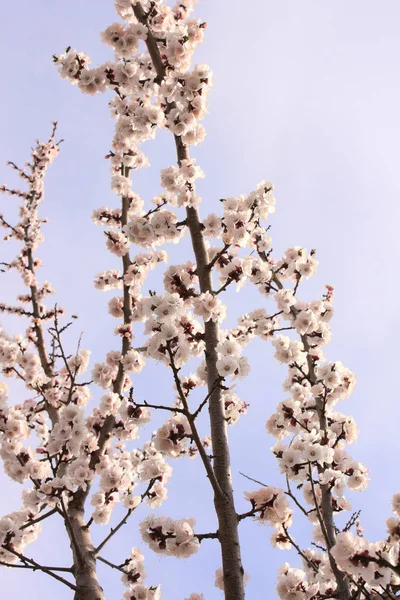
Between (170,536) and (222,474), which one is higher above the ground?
(222,474)

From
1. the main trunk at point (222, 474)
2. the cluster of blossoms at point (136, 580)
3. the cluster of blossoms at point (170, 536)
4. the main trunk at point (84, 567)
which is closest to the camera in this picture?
the main trunk at point (222, 474)

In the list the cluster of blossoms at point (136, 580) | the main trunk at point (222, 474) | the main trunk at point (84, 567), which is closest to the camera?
the main trunk at point (222, 474)

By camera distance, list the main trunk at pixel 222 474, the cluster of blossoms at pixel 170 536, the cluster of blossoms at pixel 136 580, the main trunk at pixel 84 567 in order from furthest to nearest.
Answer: the cluster of blossoms at pixel 136 580 < the main trunk at pixel 84 567 < the cluster of blossoms at pixel 170 536 < the main trunk at pixel 222 474

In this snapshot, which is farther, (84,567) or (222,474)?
(84,567)

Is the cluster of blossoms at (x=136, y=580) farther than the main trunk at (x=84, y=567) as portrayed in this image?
Yes

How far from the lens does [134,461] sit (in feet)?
27.5

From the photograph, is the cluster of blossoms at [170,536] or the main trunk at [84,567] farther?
the main trunk at [84,567]

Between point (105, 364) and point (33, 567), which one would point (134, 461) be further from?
point (33, 567)

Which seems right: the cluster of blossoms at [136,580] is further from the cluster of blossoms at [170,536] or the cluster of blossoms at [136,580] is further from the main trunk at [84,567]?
the cluster of blossoms at [170,536]

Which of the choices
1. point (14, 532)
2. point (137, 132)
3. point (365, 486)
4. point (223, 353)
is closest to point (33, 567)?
point (14, 532)

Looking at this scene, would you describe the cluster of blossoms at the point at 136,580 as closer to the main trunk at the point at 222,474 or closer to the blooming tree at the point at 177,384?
the blooming tree at the point at 177,384

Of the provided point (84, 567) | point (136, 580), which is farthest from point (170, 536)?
point (136, 580)

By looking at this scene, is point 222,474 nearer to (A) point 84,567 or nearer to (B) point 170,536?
(B) point 170,536

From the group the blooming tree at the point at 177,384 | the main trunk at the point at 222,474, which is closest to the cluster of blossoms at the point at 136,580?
the blooming tree at the point at 177,384
